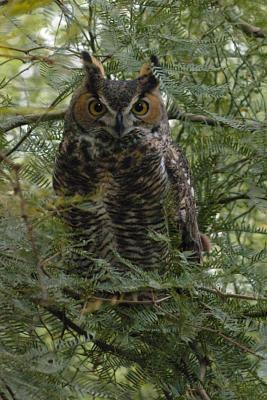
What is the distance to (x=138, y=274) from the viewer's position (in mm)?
1954

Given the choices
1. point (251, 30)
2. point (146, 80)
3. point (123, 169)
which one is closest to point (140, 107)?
point (146, 80)

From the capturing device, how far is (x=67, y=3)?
277cm

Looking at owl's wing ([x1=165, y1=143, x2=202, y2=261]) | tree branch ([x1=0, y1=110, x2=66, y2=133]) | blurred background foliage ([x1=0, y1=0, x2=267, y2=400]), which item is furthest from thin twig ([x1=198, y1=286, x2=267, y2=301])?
owl's wing ([x1=165, y1=143, x2=202, y2=261])

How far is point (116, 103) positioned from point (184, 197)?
0.38m

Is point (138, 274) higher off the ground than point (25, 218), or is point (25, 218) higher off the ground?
point (25, 218)

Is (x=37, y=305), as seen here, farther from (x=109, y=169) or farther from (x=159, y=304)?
(x=109, y=169)

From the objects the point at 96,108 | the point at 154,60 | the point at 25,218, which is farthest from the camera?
the point at 96,108

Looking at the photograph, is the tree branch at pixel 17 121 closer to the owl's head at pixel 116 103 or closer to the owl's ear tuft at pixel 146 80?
the owl's head at pixel 116 103

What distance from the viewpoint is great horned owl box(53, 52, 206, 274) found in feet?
8.91

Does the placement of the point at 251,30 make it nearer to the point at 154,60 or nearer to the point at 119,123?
the point at 119,123

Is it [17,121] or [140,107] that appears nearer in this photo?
[17,121]

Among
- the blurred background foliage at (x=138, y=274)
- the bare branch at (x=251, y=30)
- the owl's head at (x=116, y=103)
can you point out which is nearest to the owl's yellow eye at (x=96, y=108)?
the owl's head at (x=116, y=103)

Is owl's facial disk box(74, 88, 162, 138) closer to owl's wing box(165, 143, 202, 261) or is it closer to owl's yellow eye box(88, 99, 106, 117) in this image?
owl's yellow eye box(88, 99, 106, 117)

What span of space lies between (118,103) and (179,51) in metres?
0.28
